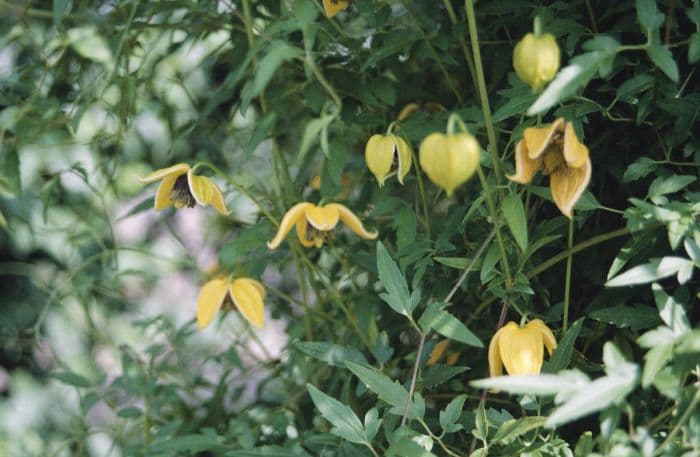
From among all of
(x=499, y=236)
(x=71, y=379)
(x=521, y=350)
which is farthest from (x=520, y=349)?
(x=71, y=379)

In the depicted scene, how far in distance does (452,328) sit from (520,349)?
A: 0.23ft

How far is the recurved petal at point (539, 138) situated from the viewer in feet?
2.15

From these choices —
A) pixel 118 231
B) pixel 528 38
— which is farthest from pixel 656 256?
pixel 118 231

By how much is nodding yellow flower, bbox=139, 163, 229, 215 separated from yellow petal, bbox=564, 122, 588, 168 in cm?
38

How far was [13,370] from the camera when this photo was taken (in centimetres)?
165

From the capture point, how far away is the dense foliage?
661 millimetres

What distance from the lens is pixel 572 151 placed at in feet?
2.14

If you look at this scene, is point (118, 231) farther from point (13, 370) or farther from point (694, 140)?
point (694, 140)

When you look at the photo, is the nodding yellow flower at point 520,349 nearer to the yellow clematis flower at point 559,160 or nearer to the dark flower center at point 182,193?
the yellow clematis flower at point 559,160

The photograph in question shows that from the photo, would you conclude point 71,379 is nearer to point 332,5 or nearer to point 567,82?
point 332,5

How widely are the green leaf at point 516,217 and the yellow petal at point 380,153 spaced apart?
0.50 feet

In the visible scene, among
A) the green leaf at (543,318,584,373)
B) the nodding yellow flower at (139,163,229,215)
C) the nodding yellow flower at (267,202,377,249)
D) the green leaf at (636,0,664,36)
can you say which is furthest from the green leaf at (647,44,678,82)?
the nodding yellow flower at (139,163,229,215)

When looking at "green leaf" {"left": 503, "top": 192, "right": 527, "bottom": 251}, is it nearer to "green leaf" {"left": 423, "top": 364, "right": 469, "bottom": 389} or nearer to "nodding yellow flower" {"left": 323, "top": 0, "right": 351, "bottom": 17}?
"green leaf" {"left": 423, "top": 364, "right": 469, "bottom": 389}

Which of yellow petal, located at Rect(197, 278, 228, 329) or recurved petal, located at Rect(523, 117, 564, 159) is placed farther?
yellow petal, located at Rect(197, 278, 228, 329)
